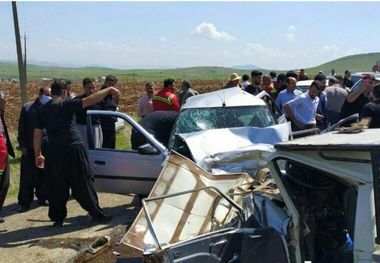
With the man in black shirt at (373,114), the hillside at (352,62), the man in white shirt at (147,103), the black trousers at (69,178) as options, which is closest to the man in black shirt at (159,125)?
the black trousers at (69,178)

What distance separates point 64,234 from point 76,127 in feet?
4.59

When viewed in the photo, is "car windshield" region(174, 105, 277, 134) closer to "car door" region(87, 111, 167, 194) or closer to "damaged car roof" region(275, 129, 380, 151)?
"car door" region(87, 111, 167, 194)

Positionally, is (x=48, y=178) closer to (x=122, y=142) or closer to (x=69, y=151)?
(x=69, y=151)

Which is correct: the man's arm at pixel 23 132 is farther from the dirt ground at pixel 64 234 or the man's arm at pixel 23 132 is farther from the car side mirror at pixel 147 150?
the car side mirror at pixel 147 150

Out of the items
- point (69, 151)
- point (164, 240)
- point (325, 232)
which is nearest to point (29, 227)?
point (69, 151)

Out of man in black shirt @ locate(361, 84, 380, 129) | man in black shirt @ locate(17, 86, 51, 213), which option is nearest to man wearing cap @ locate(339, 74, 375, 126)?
A: man in black shirt @ locate(361, 84, 380, 129)

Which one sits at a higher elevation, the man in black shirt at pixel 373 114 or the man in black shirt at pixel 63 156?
the man in black shirt at pixel 373 114

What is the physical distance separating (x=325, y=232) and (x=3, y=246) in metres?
4.34

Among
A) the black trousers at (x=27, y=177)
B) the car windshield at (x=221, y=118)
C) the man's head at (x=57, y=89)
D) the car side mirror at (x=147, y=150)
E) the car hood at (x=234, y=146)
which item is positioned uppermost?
the man's head at (x=57, y=89)

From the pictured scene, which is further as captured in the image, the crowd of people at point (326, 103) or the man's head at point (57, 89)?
the man's head at point (57, 89)

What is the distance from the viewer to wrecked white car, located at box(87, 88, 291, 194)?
6.39 metres

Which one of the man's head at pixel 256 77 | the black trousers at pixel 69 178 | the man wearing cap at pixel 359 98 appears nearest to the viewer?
the black trousers at pixel 69 178

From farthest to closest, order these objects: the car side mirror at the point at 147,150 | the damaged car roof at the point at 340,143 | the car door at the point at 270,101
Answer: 1. the car door at the point at 270,101
2. the car side mirror at the point at 147,150
3. the damaged car roof at the point at 340,143

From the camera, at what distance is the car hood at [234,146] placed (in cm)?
590
